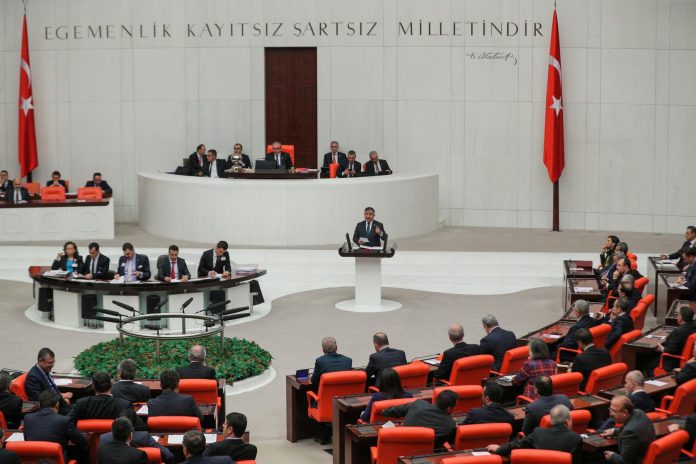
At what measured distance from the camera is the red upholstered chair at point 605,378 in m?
10.7

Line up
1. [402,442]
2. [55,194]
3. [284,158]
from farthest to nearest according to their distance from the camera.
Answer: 1. [284,158]
2. [55,194]
3. [402,442]

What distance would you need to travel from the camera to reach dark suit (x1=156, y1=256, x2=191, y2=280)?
16297mm

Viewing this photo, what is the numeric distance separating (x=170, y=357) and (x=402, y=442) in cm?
503

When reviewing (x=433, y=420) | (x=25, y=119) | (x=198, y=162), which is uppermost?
(x=25, y=119)

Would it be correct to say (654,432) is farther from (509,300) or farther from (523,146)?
(523,146)

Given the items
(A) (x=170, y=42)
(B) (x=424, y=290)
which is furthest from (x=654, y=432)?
(A) (x=170, y=42)

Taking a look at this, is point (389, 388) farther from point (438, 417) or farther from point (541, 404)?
point (541, 404)

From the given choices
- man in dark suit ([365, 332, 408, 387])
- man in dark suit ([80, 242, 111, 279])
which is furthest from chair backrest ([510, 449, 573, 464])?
man in dark suit ([80, 242, 111, 279])

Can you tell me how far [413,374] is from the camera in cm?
1102

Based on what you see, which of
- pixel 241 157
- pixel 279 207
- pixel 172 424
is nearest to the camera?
pixel 172 424

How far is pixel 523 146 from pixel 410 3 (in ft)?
12.9

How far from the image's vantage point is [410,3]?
78.9ft

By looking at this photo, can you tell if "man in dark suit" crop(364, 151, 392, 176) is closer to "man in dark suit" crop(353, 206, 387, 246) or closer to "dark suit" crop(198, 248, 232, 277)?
"man in dark suit" crop(353, 206, 387, 246)

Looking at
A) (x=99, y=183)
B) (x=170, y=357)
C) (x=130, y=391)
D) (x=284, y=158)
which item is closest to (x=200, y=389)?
(x=130, y=391)
